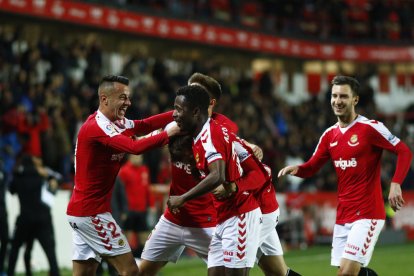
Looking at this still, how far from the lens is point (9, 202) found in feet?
46.0

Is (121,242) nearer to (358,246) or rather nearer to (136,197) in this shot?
(358,246)

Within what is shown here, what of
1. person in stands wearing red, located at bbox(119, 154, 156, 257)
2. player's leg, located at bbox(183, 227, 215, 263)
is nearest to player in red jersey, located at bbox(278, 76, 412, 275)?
player's leg, located at bbox(183, 227, 215, 263)

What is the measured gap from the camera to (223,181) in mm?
6914

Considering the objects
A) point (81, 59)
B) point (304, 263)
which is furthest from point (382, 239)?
point (81, 59)

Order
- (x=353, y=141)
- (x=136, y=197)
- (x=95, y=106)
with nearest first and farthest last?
1. (x=353, y=141)
2. (x=136, y=197)
3. (x=95, y=106)

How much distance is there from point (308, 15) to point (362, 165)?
77.1 ft

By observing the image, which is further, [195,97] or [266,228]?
[266,228]

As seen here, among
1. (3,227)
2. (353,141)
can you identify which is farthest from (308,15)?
(353,141)

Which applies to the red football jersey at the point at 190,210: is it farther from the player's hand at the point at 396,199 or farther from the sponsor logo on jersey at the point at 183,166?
the player's hand at the point at 396,199

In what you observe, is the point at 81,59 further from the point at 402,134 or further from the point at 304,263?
the point at 402,134

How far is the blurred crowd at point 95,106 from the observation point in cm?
1611

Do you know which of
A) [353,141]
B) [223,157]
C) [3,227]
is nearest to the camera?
[223,157]

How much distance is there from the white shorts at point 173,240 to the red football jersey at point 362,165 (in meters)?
1.34

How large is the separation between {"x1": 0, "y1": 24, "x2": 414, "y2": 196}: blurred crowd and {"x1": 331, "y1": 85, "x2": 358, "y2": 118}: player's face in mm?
5596
